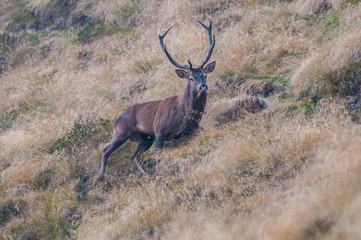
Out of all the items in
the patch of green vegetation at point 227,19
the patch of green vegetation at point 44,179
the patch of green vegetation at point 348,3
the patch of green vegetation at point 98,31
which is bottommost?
the patch of green vegetation at point 44,179

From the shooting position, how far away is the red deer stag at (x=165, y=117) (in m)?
8.06

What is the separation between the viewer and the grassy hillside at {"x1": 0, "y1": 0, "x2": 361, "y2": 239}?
A: 456 centimetres

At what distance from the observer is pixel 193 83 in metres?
8.02

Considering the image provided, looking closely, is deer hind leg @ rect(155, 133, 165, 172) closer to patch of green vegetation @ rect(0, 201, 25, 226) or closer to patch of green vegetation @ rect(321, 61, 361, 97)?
patch of green vegetation @ rect(0, 201, 25, 226)

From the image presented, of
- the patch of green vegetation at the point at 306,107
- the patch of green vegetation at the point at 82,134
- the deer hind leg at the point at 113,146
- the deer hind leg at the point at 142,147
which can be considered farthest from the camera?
the patch of green vegetation at the point at 82,134

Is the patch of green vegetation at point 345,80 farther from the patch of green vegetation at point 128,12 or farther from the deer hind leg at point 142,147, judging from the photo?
the patch of green vegetation at point 128,12

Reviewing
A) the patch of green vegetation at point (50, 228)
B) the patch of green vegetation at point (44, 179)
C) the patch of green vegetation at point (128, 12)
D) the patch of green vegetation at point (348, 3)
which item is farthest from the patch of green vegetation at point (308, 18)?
the patch of green vegetation at point (50, 228)

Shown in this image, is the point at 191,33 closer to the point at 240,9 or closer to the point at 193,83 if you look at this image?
the point at 240,9

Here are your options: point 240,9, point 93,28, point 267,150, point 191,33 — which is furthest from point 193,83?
point 93,28

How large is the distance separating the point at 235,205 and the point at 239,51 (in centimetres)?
550

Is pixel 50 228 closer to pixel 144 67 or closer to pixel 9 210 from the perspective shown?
pixel 9 210

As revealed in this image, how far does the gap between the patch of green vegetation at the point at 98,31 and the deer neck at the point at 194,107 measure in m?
7.33

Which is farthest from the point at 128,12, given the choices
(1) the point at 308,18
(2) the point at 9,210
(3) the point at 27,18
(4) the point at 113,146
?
(2) the point at 9,210

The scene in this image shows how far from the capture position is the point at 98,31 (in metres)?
15.6
